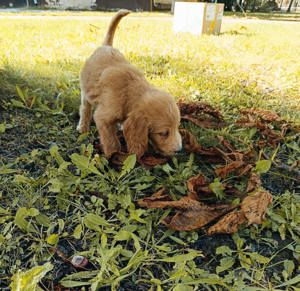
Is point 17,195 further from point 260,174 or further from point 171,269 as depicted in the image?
point 260,174

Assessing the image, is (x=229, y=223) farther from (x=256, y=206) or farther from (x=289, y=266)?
(x=289, y=266)

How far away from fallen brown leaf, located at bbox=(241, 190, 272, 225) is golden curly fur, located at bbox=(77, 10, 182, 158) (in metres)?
0.55

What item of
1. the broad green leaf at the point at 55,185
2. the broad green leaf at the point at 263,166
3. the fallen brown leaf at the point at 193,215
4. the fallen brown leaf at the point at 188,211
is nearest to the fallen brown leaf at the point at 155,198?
the fallen brown leaf at the point at 188,211

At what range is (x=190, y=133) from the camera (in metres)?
2.38

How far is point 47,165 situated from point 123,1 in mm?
18119

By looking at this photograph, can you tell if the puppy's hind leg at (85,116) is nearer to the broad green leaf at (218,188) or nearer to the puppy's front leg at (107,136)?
the puppy's front leg at (107,136)

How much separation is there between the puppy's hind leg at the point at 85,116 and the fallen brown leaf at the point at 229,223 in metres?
1.31

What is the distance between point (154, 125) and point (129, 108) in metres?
0.22

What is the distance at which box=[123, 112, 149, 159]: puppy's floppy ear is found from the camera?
1956mm

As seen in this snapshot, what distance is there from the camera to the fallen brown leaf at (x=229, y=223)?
157cm

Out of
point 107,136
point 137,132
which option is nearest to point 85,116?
point 107,136

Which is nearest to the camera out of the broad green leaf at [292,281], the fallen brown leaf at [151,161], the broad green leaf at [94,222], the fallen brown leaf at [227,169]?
the broad green leaf at [292,281]

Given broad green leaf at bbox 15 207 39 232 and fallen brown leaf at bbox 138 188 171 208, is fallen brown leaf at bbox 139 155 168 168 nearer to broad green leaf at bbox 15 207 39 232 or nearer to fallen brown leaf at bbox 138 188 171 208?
fallen brown leaf at bbox 138 188 171 208

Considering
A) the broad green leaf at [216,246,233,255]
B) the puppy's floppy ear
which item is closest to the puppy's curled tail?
the puppy's floppy ear
